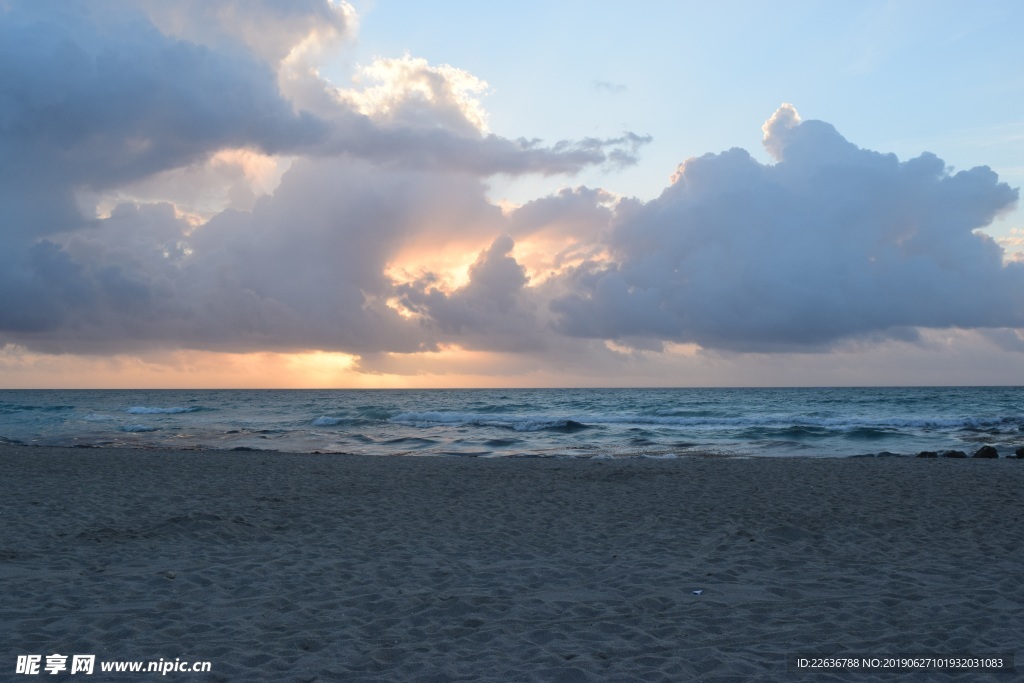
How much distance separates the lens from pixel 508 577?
839 cm

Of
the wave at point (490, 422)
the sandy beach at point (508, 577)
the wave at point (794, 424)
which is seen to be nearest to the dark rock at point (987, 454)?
the sandy beach at point (508, 577)

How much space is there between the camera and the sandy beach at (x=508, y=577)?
5.98m

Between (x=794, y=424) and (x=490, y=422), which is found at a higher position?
(x=794, y=424)

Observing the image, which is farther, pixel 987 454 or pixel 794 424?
pixel 794 424

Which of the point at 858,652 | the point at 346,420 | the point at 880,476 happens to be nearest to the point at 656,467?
the point at 880,476

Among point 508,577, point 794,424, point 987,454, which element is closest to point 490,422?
point 794,424

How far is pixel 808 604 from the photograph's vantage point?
7332 mm

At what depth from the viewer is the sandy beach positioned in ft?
19.6

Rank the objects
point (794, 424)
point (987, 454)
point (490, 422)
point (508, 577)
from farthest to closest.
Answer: point (490, 422)
point (794, 424)
point (987, 454)
point (508, 577)

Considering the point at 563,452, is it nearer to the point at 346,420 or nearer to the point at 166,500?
Answer: the point at 166,500

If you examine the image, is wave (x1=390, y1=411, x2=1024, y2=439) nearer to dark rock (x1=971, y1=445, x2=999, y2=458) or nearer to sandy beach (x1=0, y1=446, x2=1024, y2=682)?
dark rock (x1=971, y1=445, x2=999, y2=458)

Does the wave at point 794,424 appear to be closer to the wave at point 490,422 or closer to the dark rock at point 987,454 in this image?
the wave at point 490,422

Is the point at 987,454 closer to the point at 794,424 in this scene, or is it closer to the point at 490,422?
the point at 794,424

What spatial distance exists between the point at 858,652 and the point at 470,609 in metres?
3.69
